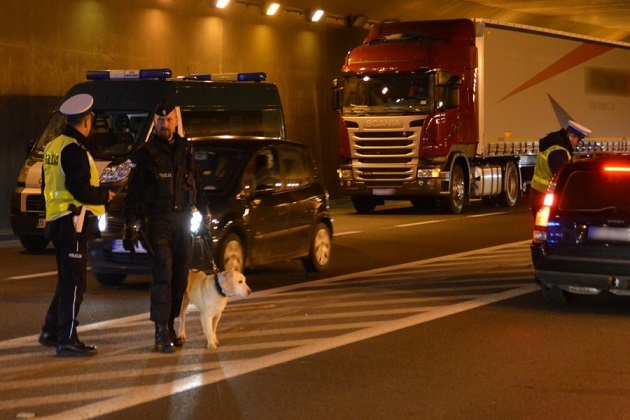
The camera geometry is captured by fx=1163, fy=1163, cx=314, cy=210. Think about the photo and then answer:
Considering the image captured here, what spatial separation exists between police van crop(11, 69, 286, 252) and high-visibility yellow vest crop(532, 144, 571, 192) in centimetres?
536

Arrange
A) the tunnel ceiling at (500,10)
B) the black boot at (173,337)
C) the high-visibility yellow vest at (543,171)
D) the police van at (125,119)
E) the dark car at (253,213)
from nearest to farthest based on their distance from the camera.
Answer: the black boot at (173,337) → the dark car at (253,213) → the high-visibility yellow vest at (543,171) → the police van at (125,119) → the tunnel ceiling at (500,10)

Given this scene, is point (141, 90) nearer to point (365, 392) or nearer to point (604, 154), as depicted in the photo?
point (604, 154)

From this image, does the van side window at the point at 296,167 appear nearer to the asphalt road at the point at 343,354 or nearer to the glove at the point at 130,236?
the asphalt road at the point at 343,354

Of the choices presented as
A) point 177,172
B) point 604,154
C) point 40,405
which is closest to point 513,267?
point 604,154

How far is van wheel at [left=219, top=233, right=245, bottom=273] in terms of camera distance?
1229cm

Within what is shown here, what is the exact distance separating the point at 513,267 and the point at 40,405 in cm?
857

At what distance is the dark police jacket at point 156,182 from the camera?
8.88 metres

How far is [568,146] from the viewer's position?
13.8 m

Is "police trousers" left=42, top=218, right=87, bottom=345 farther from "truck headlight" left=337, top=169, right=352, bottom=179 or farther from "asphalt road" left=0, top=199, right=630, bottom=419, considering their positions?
"truck headlight" left=337, top=169, right=352, bottom=179

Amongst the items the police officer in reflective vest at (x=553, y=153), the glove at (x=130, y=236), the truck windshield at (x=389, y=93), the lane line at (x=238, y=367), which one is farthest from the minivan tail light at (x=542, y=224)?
the truck windshield at (x=389, y=93)

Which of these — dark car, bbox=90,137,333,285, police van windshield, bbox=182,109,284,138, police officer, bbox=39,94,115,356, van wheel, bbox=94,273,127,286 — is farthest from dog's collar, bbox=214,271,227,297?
police van windshield, bbox=182,109,284,138

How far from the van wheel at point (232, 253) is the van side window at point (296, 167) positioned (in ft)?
4.45

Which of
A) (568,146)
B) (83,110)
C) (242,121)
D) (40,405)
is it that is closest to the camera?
(40,405)

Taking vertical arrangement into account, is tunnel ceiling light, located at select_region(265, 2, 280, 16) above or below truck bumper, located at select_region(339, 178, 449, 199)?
above
